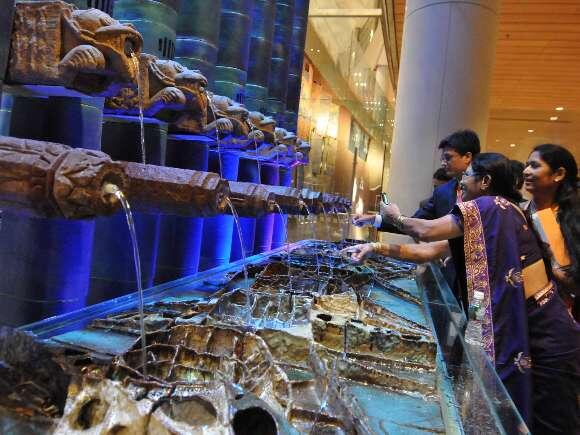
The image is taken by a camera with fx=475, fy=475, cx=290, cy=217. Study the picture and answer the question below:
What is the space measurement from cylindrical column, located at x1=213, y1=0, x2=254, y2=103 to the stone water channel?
4.63 metres

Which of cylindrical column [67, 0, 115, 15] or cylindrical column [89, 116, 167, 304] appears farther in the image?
cylindrical column [89, 116, 167, 304]

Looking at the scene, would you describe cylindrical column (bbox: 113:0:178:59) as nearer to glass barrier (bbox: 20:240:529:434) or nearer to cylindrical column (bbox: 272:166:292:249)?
glass barrier (bbox: 20:240:529:434)

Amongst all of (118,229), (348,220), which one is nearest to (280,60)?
(348,220)

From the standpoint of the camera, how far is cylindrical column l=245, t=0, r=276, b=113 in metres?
8.87

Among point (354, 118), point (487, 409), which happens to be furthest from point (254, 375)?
point (354, 118)

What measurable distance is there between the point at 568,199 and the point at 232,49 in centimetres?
605

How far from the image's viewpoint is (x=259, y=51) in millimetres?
8992

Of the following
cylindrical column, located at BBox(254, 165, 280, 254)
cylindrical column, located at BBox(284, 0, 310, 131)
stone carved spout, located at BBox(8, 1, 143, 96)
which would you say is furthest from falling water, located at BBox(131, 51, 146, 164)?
cylindrical column, located at BBox(284, 0, 310, 131)

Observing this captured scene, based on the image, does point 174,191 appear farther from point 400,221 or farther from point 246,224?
point 246,224

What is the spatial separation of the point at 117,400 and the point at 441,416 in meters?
1.33

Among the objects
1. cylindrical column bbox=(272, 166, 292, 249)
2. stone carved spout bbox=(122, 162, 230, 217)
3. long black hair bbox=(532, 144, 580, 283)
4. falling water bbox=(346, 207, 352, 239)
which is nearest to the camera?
stone carved spout bbox=(122, 162, 230, 217)

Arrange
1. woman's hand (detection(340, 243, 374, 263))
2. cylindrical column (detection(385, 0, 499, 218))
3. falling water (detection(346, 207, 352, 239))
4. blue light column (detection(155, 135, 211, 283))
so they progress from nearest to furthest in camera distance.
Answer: woman's hand (detection(340, 243, 374, 263)) < blue light column (detection(155, 135, 211, 283)) < cylindrical column (detection(385, 0, 499, 218)) < falling water (detection(346, 207, 352, 239))

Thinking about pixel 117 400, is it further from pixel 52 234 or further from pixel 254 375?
pixel 52 234

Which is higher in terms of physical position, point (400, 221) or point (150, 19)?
point (150, 19)
